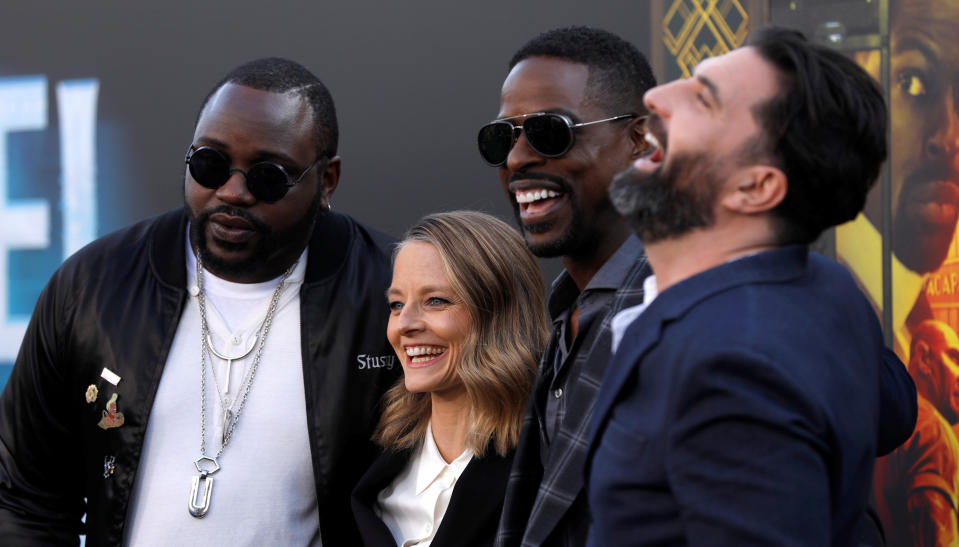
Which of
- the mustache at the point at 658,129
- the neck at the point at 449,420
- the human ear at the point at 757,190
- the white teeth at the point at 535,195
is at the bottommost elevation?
the neck at the point at 449,420

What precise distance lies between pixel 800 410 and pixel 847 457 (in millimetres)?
122

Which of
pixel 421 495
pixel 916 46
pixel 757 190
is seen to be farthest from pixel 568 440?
pixel 916 46

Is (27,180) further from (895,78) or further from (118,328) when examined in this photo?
(895,78)

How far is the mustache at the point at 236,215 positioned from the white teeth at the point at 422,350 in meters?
0.56

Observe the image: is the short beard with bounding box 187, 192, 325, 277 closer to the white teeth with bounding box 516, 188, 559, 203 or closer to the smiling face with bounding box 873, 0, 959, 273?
the white teeth with bounding box 516, 188, 559, 203

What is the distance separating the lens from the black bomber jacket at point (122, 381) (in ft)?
8.63

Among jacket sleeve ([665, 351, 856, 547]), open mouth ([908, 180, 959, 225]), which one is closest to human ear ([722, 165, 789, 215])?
jacket sleeve ([665, 351, 856, 547])

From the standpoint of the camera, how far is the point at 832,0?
322cm

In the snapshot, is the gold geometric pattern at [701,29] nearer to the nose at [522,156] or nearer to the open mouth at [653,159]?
the nose at [522,156]

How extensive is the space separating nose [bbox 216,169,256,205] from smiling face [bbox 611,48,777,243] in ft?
5.02

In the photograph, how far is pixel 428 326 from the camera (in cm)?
255

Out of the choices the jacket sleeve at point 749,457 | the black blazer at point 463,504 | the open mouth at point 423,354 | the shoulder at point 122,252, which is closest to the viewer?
the jacket sleeve at point 749,457

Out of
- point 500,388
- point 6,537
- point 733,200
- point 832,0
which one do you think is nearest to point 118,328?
point 6,537

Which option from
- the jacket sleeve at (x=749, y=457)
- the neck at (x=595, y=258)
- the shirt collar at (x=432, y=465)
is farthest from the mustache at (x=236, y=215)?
the jacket sleeve at (x=749, y=457)
